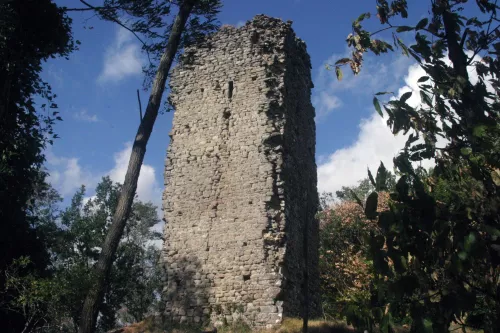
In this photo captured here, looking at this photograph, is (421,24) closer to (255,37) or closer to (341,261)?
(255,37)

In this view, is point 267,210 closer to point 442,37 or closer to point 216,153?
point 216,153

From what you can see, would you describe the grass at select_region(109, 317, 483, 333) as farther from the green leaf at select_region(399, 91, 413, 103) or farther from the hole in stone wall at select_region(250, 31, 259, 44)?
the hole in stone wall at select_region(250, 31, 259, 44)

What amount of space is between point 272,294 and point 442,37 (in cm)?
733

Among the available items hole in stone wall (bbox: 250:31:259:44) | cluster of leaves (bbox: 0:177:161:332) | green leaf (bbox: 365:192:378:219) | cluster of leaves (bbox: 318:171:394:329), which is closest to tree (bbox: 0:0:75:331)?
cluster of leaves (bbox: 0:177:161:332)

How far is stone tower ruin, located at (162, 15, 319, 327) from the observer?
10320mm

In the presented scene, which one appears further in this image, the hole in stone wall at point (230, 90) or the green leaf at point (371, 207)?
the hole in stone wall at point (230, 90)

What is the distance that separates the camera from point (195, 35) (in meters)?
12.3

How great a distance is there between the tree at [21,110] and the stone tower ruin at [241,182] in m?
3.45

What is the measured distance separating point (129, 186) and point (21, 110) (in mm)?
5467

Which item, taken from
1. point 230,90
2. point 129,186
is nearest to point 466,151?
point 129,186

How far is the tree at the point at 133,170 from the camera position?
334 inches

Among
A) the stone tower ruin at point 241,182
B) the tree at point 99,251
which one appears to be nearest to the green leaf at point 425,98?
the stone tower ruin at point 241,182

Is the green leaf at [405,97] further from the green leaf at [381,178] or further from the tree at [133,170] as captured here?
the tree at [133,170]

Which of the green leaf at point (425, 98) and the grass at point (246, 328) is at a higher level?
the green leaf at point (425, 98)
